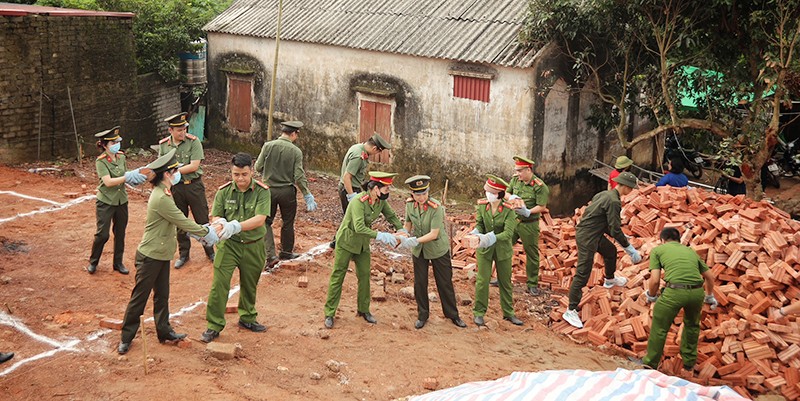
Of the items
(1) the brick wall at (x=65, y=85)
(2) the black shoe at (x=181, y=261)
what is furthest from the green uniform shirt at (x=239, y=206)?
(1) the brick wall at (x=65, y=85)

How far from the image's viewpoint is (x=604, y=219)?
401 inches

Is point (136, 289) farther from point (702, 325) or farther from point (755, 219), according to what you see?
point (755, 219)

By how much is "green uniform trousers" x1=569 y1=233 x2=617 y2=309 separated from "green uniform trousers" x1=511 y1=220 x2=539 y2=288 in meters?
0.80

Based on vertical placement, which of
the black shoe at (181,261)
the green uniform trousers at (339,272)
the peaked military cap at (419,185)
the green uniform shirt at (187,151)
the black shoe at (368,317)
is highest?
the green uniform shirt at (187,151)

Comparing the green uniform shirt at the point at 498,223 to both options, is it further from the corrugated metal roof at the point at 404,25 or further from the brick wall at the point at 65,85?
the brick wall at the point at 65,85

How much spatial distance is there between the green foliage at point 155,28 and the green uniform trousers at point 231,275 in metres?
11.6

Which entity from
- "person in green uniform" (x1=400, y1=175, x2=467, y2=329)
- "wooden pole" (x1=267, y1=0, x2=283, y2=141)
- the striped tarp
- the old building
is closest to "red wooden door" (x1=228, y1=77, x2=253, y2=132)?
the old building

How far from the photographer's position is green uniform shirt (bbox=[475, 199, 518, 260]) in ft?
31.7

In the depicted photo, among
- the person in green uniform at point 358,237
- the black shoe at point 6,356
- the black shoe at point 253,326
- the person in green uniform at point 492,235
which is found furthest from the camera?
the person in green uniform at point 492,235

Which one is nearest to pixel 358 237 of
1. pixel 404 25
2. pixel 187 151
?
pixel 187 151

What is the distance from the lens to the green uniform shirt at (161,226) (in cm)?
794

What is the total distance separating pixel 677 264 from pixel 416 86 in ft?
28.7

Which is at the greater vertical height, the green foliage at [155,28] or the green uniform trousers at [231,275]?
the green foliage at [155,28]

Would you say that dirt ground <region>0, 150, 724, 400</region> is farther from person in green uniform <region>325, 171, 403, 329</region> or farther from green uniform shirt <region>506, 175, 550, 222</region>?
green uniform shirt <region>506, 175, 550, 222</region>
